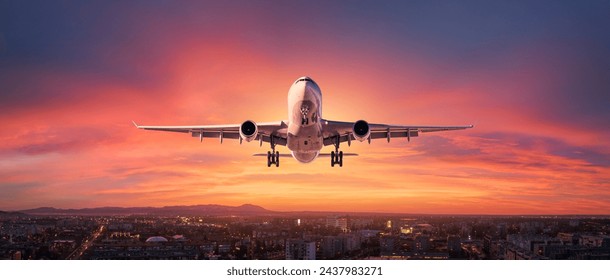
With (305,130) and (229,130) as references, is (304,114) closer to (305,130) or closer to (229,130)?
(305,130)

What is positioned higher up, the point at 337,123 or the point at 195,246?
the point at 337,123

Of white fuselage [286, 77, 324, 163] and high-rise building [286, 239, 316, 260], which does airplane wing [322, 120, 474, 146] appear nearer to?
white fuselage [286, 77, 324, 163]

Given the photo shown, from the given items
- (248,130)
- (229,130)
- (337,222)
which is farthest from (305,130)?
(337,222)

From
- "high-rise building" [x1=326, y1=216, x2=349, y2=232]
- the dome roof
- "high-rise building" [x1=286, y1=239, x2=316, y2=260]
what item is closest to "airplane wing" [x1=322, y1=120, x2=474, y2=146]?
"high-rise building" [x1=286, y1=239, x2=316, y2=260]
